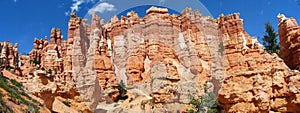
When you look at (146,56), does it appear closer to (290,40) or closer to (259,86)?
(290,40)

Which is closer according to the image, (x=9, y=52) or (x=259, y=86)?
(x=259, y=86)

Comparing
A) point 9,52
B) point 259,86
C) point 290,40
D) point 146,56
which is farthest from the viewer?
point 9,52

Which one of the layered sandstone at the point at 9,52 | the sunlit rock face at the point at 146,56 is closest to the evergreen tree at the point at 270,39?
the sunlit rock face at the point at 146,56

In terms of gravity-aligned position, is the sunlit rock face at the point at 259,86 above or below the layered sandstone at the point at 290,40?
below

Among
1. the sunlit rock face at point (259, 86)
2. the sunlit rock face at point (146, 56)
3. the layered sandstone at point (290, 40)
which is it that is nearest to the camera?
the sunlit rock face at point (259, 86)

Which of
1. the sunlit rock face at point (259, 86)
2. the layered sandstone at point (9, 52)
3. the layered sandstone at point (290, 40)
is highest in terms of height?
the layered sandstone at point (9, 52)

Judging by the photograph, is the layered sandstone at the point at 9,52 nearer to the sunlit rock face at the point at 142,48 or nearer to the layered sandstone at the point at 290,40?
the sunlit rock face at the point at 142,48

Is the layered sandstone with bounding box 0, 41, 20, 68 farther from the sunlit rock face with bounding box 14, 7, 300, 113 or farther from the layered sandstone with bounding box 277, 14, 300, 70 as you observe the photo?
the layered sandstone with bounding box 277, 14, 300, 70

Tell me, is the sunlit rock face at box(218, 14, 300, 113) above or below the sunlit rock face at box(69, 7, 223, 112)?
below

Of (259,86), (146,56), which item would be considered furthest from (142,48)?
(259,86)

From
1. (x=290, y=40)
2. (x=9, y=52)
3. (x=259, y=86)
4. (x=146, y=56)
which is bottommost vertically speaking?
(x=259, y=86)

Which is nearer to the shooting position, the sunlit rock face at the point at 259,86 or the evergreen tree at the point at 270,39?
the sunlit rock face at the point at 259,86

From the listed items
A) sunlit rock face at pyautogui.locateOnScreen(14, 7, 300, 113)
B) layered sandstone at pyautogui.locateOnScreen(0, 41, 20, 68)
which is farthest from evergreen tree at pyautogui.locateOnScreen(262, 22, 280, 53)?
layered sandstone at pyautogui.locateOnScreen(0, 41, 20, 68)

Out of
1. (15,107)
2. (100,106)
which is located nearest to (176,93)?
(100,106)
